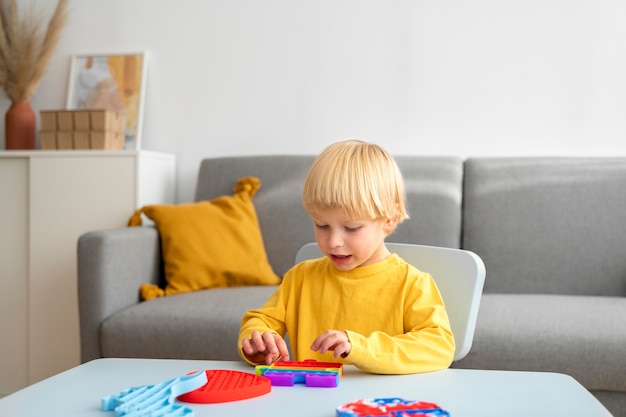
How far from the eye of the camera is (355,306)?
132cm

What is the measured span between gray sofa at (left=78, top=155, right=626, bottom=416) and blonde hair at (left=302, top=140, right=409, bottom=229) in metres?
0.92

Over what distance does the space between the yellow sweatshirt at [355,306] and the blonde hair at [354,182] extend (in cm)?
11

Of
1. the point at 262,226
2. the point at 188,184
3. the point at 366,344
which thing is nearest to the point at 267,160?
the point at 262,226

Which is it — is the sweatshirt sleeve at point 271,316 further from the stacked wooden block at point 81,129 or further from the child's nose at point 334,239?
the stacked wooden block at point 81,129

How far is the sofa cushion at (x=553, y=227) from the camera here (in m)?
2.64

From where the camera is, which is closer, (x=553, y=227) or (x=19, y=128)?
(x=553, y=227)

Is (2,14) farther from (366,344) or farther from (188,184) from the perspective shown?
(366,344)

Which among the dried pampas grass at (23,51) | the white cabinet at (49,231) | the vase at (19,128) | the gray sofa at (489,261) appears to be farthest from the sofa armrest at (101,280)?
the dried pampas grass at (23,51)

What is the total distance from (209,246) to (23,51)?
1223mm

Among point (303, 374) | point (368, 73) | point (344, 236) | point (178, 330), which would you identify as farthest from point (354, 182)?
point (368, 73)

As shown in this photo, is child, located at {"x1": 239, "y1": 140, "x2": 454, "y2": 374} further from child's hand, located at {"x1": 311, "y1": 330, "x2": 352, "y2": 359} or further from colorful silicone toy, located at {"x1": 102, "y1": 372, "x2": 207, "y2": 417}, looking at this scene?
colorful silicone toy, located at {"x1": 102, "y1": 372, "x2": 207, "y2": 417}

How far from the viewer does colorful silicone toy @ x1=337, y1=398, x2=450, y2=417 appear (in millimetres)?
821

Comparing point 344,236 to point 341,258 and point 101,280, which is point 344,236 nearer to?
point 341,258

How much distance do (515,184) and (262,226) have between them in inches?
35.3
